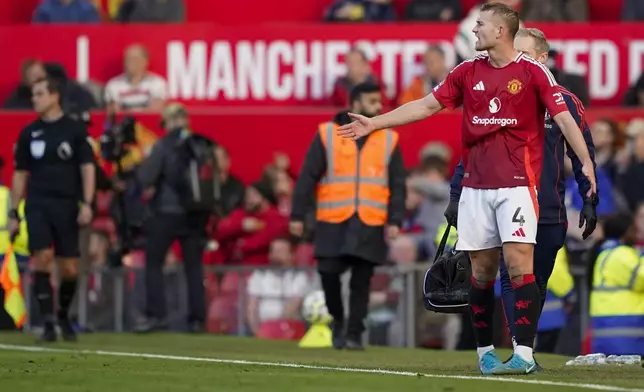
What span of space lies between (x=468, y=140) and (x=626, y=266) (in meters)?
3.67

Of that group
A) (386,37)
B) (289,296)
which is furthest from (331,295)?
(386,37)

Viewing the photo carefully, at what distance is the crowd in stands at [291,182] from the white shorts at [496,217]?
18.4 feet

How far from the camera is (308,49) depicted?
808 inches

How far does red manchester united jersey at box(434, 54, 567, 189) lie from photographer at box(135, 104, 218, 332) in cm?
759

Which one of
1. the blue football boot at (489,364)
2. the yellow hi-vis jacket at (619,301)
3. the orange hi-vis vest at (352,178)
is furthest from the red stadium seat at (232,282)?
the blue football boot at (489,364)

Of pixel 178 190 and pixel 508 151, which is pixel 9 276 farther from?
pixel 508 151

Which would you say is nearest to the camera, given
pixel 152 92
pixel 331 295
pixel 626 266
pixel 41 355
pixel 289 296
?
pixel 41 355

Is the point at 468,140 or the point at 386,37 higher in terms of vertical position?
the point at 386,37

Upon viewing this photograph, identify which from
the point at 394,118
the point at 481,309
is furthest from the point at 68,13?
the point at 481,309

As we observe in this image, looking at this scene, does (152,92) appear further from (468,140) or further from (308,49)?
(468,140)

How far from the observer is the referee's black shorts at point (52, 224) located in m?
15.2

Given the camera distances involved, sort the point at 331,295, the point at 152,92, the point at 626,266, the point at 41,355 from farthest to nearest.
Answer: the point at 152,92, the point at 331,295, the point at 626,266, the point at 41,355

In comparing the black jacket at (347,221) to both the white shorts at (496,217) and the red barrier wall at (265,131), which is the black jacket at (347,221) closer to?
the white shorts at (496,217)

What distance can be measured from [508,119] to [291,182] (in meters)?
9.05
